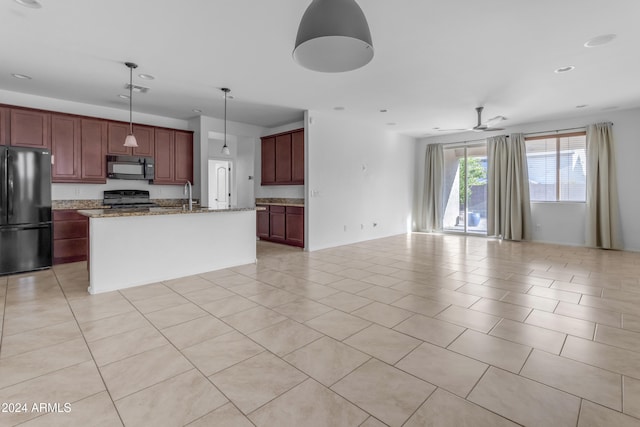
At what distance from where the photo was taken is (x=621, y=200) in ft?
20.2

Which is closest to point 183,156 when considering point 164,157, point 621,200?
point 164,157

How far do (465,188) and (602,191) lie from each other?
277 cm

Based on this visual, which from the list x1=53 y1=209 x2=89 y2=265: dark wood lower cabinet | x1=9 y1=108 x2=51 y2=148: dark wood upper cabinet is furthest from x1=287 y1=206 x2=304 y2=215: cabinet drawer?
x1=9 y1=108 x2=51 y2=148: dark wood upper cabinet

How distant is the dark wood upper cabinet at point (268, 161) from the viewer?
23.5 ft

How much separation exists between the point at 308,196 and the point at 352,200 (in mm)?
1362

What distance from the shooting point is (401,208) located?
8711 mm

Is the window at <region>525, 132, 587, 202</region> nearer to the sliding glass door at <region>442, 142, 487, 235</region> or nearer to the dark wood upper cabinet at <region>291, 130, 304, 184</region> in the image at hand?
the sliding glass door at <region>442, 142, 487, 235</region>

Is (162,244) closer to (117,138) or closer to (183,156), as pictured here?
(117,138)

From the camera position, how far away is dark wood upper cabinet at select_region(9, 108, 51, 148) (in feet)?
15.2

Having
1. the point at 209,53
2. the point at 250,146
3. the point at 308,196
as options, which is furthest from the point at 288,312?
the point at 250,146

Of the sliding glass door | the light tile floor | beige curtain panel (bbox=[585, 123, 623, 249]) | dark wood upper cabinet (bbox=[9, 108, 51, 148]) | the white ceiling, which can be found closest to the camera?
the light tile floor

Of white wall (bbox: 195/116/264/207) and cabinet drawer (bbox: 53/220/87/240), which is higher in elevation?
white wall (bbox: 195/116/264/207)

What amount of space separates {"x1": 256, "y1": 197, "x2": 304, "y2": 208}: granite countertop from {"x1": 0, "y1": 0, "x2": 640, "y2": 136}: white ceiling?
1890mm

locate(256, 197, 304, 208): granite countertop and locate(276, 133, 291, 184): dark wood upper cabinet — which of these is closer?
locate(256, 197, 304, 208): granite countertop
